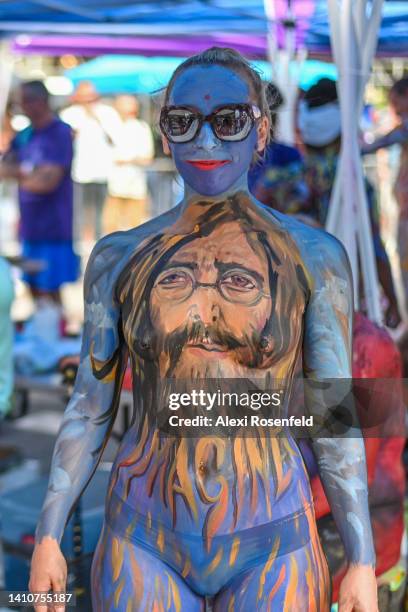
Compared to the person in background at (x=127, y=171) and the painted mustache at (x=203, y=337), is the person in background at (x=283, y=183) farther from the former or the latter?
the person in background at (x=127, y=171)

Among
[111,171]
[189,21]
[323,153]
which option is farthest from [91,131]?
[323,153]

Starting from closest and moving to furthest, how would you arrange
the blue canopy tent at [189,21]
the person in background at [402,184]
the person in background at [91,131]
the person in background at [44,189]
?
the person in background at [402,184] → the blue canopy tent at [189,21] → the person in background at [44,189] → the person in background at [91,131]

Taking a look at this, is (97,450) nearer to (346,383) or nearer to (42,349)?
(346,383)

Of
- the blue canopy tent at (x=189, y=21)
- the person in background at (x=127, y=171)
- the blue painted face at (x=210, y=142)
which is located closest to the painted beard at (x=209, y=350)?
the blue painted face at (x=210, y=142)

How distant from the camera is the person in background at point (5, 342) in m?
3.56

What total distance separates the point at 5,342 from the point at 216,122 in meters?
2.09

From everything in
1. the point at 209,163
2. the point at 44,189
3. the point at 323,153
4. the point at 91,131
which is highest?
the point at 91,131

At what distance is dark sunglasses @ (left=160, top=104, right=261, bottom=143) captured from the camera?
5.77ft

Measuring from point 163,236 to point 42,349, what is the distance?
4.08 m

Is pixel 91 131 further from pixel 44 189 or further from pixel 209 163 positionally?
pixel 209 163

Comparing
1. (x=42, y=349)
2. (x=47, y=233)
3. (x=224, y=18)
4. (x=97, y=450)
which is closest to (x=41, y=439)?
(x=42, y=349)

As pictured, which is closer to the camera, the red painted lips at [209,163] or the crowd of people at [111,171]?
the red painted lips at [209,163]

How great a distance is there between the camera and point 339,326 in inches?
70.9

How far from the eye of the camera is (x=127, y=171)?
11.2 metres
